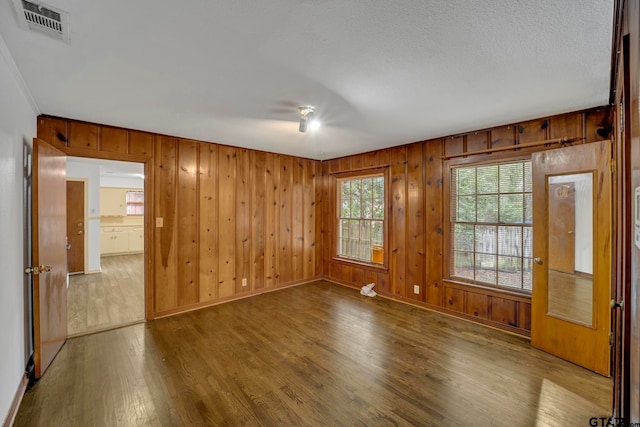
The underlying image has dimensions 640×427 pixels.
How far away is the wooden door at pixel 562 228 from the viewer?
2680 millimetres

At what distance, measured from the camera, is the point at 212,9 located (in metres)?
1.36

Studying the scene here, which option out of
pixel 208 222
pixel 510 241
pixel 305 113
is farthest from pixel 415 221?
pixel 208 222

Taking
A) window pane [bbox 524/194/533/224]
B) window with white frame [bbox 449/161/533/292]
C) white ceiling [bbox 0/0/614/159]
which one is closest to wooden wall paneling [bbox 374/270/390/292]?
window with white frame [bbox 449/161/533/292]

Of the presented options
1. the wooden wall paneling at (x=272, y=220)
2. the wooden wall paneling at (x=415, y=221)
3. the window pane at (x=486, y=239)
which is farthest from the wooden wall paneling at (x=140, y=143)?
the window pane at (x=486, y=239)

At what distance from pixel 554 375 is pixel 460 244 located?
165 cm

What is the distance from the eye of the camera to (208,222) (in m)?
4.08

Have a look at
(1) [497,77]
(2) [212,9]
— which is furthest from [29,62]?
Answer: (1) [497,77]

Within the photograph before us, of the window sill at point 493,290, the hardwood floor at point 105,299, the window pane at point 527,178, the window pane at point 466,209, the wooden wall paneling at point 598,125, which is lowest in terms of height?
the hardwood floor at point 105,299

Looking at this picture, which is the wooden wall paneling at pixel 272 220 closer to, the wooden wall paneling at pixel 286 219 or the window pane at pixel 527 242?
the wooden wall paneling at pixel 286 219

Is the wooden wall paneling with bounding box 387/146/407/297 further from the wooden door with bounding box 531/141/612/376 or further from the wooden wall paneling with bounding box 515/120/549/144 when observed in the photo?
the wooden door with bounding box 531/141/612/376

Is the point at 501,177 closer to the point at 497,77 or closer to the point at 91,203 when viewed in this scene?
the point at 497,77

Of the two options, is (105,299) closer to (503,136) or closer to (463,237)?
(463,237)

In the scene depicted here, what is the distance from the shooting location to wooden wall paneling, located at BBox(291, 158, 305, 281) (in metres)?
5.18

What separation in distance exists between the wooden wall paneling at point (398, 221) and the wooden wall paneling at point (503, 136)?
1224 millimetres
